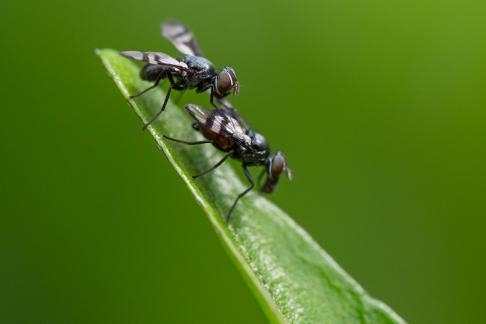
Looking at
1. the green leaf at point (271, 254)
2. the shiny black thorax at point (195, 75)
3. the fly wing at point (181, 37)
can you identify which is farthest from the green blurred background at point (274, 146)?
the green leaf at point (271, 254)

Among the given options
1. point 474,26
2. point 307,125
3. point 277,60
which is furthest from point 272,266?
point 474,26

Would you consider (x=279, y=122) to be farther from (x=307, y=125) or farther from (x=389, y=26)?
(x=389, y=26)

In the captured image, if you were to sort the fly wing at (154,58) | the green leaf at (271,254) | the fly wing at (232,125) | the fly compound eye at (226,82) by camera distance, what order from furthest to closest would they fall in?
the fly compound eye at (226,82) → the fly wing at (232,125) → the fly wing at (154,58) → the green leaf at (271,254)

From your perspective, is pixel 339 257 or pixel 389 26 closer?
pixel 339 257

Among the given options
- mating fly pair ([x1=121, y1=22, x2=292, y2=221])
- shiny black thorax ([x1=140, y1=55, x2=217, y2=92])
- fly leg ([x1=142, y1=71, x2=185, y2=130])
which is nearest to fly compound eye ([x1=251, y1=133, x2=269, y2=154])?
mating fly pair ([x1=121, y1=22, x2=292, y2=221])

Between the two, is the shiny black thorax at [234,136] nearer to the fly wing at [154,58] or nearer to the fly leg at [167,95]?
the fly leg at [167,95]

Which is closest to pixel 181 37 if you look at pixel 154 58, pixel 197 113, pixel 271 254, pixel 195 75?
pixel 195 75

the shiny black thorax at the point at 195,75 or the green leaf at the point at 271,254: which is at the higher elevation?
the shiny black thorax at the point at 195,75
